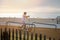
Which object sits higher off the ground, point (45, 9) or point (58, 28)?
point (45, 9)

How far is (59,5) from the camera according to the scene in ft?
37.6

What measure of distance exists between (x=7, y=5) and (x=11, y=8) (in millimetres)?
344

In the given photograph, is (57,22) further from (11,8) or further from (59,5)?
(11,8)

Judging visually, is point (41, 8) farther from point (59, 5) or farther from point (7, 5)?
point (7, 5)

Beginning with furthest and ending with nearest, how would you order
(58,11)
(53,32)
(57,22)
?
(58,11) → (57,22) → (53,32)

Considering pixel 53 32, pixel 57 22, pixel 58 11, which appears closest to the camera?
pixel 53 32

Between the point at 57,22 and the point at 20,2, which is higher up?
the point at 20,2

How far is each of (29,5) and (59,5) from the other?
1963 millimetres

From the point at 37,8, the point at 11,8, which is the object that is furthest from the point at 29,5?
the point at 11,8

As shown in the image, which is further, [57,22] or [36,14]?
[36,14]

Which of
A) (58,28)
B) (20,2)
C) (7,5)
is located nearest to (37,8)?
(20,2)

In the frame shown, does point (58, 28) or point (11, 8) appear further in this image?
point (11, 8)

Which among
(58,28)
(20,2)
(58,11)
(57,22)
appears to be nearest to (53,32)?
(58,28)

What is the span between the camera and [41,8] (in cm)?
1196
